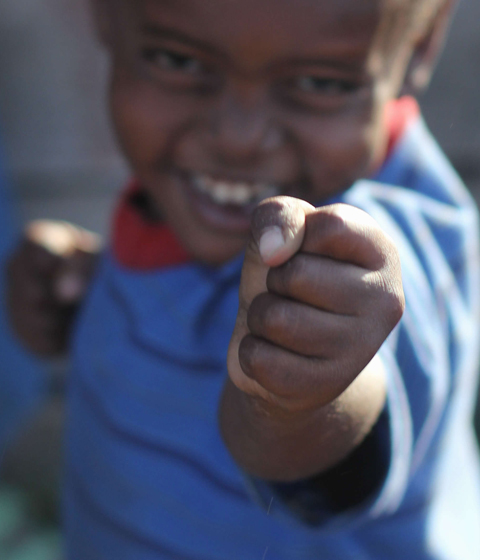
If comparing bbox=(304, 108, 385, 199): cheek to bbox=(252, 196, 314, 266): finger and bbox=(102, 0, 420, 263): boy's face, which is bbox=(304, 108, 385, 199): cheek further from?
bbox=(252, 196, 314, 266): finger

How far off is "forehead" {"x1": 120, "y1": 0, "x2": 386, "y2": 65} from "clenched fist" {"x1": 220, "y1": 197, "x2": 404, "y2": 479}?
0.27 metres

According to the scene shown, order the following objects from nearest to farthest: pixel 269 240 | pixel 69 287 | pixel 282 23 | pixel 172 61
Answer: pixel 269 240
pixel 282 23
pixel 172 61
pixel 69 287

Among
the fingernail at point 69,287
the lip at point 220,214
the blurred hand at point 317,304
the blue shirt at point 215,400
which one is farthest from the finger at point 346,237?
the fingernail at point 69,287

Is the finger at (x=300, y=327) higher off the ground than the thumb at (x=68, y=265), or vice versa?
the finger at (x=300, y=327)

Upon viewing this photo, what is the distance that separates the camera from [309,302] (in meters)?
0.40

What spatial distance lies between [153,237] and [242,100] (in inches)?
10.6

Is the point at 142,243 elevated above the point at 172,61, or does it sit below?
below

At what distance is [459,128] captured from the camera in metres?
1.65

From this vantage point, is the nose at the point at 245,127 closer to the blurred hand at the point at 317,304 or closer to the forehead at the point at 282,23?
the forehead at the point at 282,23

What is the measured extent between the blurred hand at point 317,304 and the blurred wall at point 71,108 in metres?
1.25

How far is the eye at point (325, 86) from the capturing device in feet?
2.19

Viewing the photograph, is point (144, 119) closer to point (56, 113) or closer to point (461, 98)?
point (56, 113)

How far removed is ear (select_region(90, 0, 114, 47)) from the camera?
0.80 metres

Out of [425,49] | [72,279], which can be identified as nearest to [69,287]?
[72,279]
